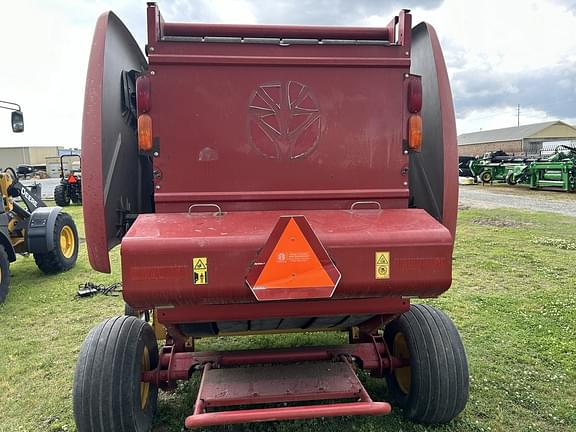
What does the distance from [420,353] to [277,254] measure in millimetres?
1317

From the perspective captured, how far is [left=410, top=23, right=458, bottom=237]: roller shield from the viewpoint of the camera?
2.74m

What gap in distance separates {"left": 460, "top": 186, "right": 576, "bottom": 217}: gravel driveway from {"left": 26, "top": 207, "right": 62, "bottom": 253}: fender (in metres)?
12.6

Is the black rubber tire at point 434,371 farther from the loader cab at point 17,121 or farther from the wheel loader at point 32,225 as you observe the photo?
the loader cab at point 17,121

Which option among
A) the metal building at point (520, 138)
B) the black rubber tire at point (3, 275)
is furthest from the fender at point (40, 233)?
the metal building at point (520, 138)

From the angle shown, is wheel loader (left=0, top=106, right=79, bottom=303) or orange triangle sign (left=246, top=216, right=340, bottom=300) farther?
wheel loader (left=0, top=106, right=79, bottom=303)

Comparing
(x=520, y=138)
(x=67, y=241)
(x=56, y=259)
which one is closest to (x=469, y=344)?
(x=56, y=259)

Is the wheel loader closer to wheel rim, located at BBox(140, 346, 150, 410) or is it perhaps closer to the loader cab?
the loader cab

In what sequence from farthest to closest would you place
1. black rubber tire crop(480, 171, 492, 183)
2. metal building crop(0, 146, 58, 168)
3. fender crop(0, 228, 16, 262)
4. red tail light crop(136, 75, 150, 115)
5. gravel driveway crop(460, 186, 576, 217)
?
metal building crop(0, 146, 58, 168) < black rubber tire crop(480, 171, 492, 183) < gravel driveway crop(460, 186, 576, 217) < fender crop(0, 228, 16, 262) < red tail light crop(136, 75, 150, 115)

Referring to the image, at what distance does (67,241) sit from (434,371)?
7.29 meters

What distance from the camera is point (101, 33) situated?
2525 mm

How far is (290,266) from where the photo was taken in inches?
84.4

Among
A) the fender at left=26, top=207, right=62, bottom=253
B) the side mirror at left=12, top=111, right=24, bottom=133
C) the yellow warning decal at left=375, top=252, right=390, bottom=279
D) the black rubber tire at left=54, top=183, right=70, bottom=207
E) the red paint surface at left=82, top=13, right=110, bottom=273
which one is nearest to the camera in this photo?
the yellow warning decal at left=375, top=252, right=390, bottom=279

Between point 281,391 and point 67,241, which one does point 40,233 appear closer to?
point 67,241

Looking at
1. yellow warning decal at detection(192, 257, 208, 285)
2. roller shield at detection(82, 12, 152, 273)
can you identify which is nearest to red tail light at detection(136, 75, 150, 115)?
roller shield at detection(82, 12, 152, 273)
